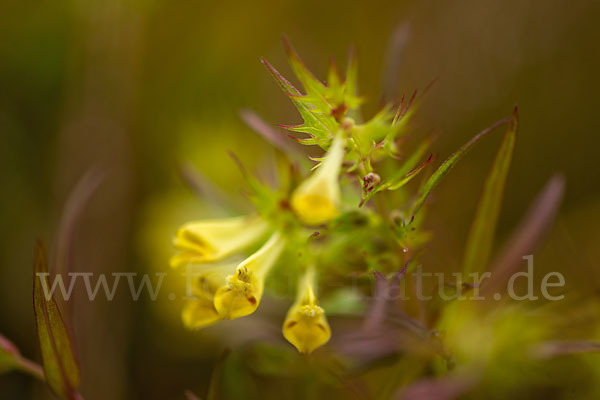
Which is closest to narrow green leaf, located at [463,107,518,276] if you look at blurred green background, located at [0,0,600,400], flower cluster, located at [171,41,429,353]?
flower cluster, located at [171,41,429,353]

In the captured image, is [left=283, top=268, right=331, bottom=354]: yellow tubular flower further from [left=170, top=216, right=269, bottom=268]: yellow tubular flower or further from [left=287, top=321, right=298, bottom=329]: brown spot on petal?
[left=170, top=216, right=269, bottom=268]: yellow tubular flower

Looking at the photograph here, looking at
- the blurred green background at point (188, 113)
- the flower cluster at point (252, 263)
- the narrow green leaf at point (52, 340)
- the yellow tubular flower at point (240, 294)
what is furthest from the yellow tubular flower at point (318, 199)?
the blurred green background at point (188, 113)

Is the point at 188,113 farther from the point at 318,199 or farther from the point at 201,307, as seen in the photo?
the point at 318,199

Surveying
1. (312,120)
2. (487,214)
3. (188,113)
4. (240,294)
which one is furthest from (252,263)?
(188,113)

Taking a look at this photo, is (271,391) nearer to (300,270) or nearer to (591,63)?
(300,270)

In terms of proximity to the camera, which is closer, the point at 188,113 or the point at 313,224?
the point at 313,224

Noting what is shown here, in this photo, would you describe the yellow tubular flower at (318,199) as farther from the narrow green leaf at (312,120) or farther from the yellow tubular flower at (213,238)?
the yellow tubular flower at (213,238)
